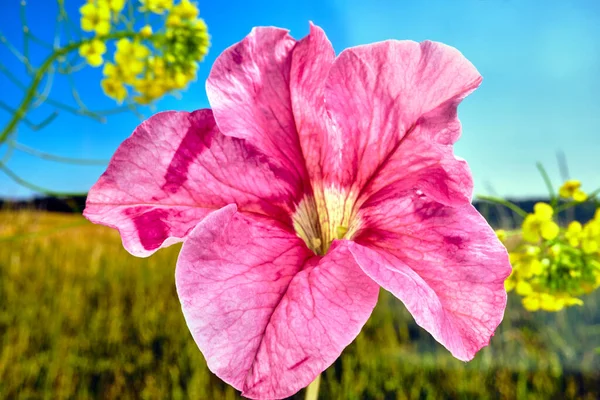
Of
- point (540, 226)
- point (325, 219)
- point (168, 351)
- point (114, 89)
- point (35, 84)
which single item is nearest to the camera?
point (325, 219)

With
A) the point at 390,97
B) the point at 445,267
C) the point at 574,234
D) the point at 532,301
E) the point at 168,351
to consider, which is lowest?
the point at 168,351

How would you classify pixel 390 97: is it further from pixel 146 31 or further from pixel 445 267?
pixel 146 31

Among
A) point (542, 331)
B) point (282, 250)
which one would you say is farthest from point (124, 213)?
point (542, 331)

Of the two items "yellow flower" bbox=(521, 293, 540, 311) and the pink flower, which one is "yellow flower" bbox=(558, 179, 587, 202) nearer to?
"yellow flower" bbox=(521, 293, 540, 311)

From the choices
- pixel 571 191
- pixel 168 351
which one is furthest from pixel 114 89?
pixel 571 191

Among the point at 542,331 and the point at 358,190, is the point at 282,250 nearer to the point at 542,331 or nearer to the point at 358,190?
the point at 358,190

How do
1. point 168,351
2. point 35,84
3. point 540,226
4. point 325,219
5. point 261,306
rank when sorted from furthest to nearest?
point 168,351, point 35,84, point 540,226, point 325,219, point 261,306

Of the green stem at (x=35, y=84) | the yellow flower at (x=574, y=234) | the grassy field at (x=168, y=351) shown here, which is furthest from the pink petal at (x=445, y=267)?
the grassy field at (x=168, y=351)

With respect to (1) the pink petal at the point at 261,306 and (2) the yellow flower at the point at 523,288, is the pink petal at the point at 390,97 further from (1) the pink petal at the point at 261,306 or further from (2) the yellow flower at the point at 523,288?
(2) the yellow flower at the point at 523,288
